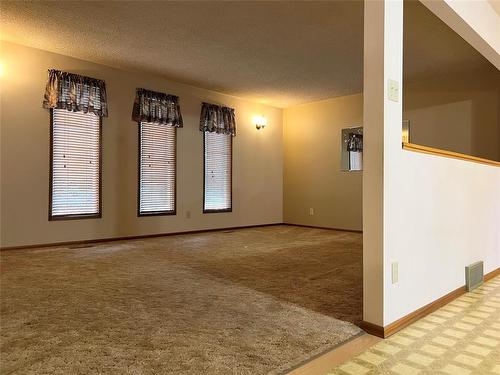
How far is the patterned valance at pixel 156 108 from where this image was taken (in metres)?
5.57

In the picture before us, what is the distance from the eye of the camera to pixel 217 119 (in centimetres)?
659

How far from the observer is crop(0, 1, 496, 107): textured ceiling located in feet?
11.5

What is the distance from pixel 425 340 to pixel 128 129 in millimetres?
4971

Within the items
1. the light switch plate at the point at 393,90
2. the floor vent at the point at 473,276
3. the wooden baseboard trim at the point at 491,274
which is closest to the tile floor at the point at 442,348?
the floor vent at the point at 473,276

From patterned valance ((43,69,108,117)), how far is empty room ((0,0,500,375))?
0.09ft

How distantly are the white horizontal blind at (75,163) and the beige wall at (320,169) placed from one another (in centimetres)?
414

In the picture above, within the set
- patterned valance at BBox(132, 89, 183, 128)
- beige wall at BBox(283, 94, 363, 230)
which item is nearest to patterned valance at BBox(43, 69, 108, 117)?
patterned valance at BBox(132, 89, 183, 128)

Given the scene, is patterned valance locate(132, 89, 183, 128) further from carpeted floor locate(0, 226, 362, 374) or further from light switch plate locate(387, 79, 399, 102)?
light switch plate locate(387, 79, 399, 102)

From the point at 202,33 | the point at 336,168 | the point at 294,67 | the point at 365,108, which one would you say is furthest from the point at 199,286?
the point at 336,168

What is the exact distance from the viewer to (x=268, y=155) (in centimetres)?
762

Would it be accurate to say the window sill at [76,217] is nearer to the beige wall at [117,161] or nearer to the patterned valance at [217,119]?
the beige wall at [117,161]

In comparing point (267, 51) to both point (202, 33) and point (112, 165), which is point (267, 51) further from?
point (112, 165)

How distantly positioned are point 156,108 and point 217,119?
4.13 feet

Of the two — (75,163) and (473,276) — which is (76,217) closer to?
(75,163)
